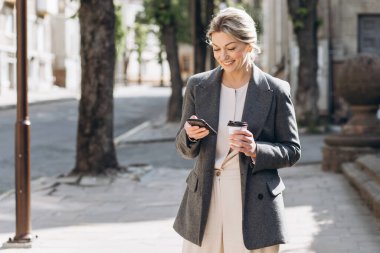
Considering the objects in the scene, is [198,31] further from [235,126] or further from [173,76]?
[235,126]

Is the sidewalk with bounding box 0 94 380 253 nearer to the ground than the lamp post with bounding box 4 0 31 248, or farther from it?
nearer to the ground

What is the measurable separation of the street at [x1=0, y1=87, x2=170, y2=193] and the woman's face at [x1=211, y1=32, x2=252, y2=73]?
8.32 meters

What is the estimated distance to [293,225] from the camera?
8.05 m

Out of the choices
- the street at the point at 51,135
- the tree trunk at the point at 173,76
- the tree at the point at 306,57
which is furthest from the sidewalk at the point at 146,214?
the tree trunk at the point at 173,76

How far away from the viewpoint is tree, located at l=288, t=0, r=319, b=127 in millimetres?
19984

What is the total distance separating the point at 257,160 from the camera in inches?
143

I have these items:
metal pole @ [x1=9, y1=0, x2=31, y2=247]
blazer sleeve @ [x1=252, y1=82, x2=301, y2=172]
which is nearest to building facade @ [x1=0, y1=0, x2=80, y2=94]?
metal pole @ [x1=9, y1=0, x2=31, y2=247]

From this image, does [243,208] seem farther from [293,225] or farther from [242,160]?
[293,225]

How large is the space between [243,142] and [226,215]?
0.39 metres

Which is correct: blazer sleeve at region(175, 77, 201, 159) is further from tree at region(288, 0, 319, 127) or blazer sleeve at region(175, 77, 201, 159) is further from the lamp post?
Result: tree at region(288, 0, 319, 127)

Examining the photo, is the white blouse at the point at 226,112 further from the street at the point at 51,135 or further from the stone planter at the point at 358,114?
the stone planter at the point at 358,114

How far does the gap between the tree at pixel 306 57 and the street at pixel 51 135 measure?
4.83m

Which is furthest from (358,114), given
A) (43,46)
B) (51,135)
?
(43,46)

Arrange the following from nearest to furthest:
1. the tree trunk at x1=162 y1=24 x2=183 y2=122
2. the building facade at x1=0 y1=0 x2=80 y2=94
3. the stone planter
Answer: the stone planter
the tree trunk at x1=162 y1=24 x2=183 y2=122
the building facade at x1=0 y1=0 x2=80 y2=94
